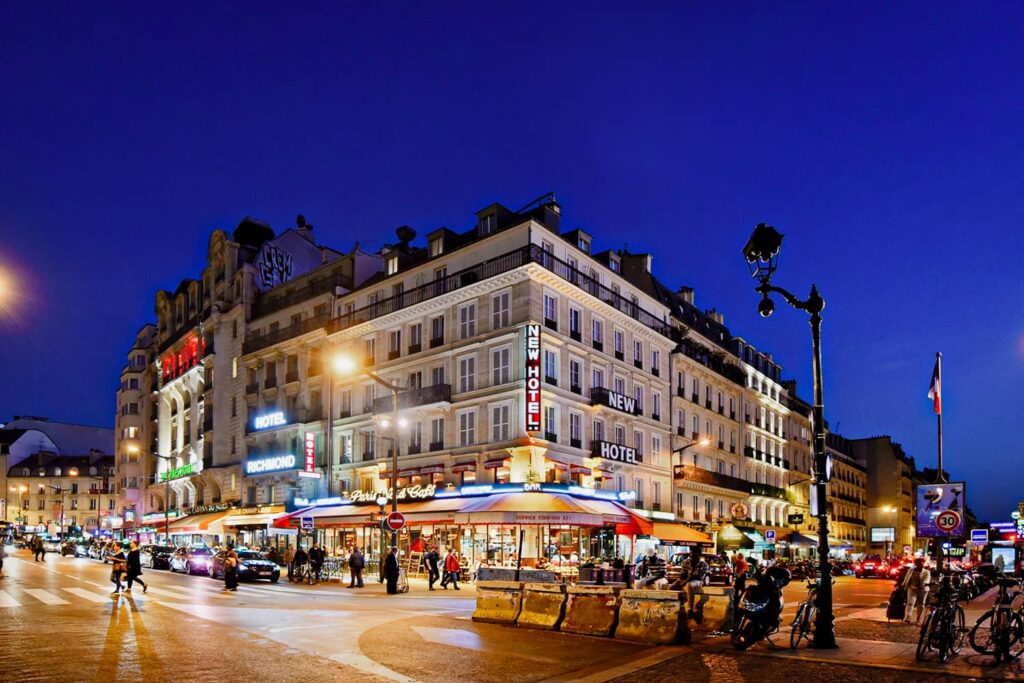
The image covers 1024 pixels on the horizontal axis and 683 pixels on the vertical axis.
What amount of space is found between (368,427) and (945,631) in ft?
110

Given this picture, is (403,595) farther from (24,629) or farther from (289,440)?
(289,440)

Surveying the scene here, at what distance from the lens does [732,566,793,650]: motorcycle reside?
13.2 metres

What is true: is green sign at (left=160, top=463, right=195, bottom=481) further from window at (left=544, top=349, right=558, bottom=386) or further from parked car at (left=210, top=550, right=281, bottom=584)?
window at (left=544, top=349, right=558, bottom=386)

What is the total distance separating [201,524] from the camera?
49750 mm

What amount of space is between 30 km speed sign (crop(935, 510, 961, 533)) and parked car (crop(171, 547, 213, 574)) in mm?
29923

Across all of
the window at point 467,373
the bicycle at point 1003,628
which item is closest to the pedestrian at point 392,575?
the window at point 467,373

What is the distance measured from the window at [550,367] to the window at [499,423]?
2170 millimetres

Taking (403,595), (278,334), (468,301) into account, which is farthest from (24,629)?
(278,334)

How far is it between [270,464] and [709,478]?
2461cm

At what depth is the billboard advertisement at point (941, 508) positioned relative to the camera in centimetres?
1679

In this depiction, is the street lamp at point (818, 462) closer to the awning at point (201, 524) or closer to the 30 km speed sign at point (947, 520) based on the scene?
the 30 km speed sign at point (947, 520)

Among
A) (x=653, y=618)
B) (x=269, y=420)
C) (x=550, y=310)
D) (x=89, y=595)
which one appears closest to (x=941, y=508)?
(x=653, y=618)

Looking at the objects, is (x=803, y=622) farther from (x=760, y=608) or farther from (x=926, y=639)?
(x=926, y=639)

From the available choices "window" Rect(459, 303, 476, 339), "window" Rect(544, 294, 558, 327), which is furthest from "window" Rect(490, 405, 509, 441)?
"window" Rect(544, 294, 558, 327)
